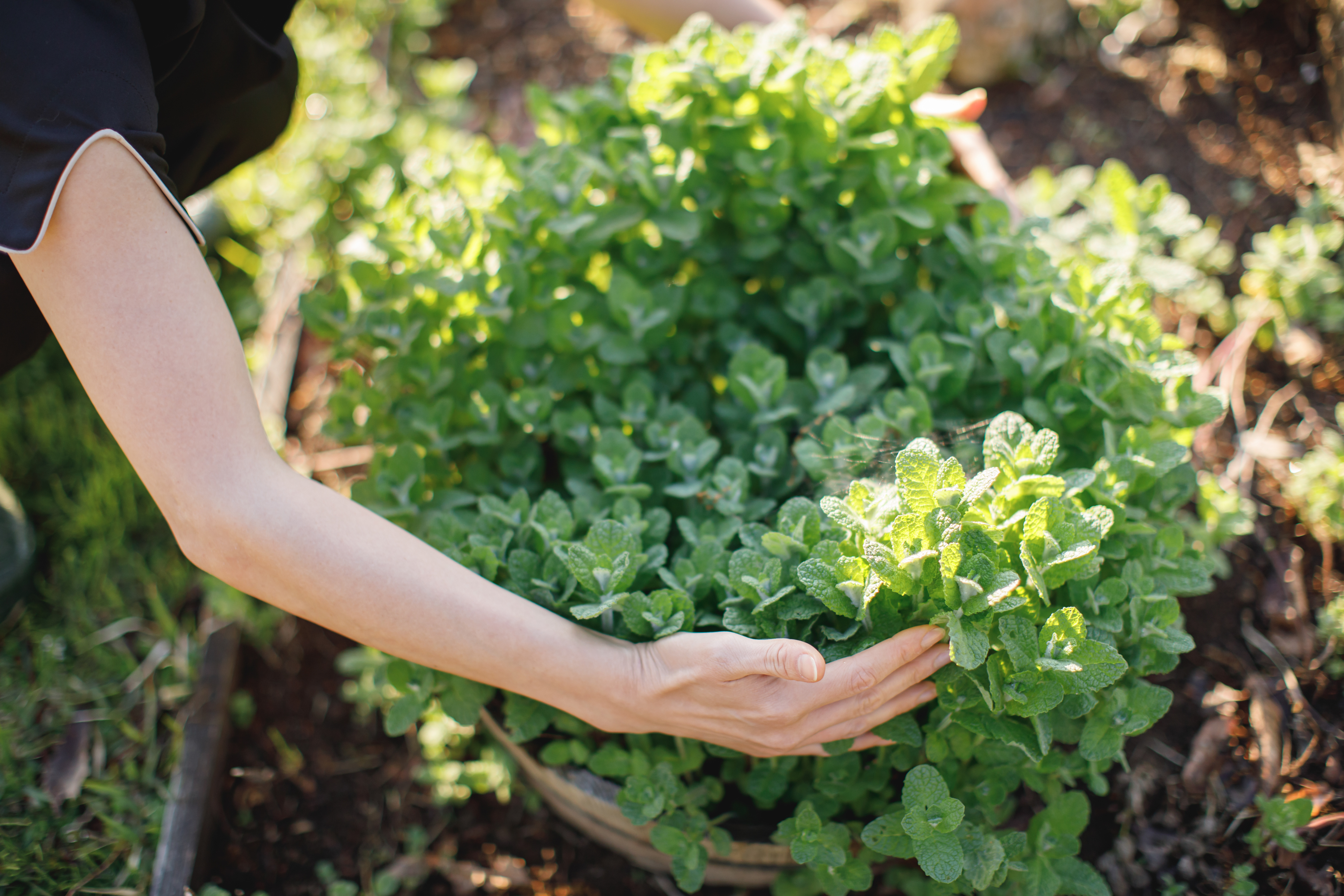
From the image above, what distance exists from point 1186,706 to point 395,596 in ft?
5.08

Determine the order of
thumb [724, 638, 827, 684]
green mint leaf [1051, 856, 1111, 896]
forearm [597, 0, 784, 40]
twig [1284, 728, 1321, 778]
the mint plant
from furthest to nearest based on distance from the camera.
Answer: forearm [597, 0, 784, 40] < twig [1284, 728, 1321, 778] < the mint plant < green mint leaf [1051, 856, 1111, 896] < thumb [724, 638, 827, 684]

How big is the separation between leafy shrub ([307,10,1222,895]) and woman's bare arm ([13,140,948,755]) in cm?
9

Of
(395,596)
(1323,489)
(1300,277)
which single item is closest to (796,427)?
(395,596)

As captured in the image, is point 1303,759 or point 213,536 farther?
point 1303,759

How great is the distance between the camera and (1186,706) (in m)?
1.66

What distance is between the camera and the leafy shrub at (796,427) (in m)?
1.17

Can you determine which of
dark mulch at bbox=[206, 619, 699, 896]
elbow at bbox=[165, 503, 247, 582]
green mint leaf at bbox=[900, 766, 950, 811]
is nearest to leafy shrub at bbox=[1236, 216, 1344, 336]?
green mint leaf at bbox=[900, 766, 950, 811]

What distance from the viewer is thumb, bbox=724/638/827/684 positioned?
1.04 meters

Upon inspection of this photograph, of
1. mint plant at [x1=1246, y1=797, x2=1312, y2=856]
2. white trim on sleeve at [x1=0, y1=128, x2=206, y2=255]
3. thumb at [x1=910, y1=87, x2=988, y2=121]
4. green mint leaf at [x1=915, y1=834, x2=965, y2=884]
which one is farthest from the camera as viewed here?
thumb at [x1=910, y1=87, x2=988, y2=121]

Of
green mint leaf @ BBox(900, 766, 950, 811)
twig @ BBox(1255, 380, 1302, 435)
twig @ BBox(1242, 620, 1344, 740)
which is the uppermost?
twig @ BBox(1255, 380, 1302, 435)

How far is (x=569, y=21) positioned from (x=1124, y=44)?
2.07m

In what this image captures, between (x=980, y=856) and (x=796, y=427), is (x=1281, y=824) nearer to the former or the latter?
(x=980, y=856)

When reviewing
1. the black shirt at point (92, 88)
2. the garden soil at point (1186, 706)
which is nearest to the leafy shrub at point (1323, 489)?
the garden soil at point (1186, 706)

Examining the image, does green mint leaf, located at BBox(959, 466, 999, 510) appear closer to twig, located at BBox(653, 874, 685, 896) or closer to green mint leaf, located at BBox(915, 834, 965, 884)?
green mint leaf, located at BBox(915, 834, 965, 884)
